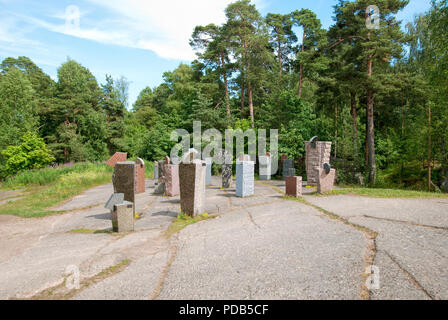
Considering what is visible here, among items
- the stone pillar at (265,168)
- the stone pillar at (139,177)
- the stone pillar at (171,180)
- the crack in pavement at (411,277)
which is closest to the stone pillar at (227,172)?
the stone pillar at (171,180)

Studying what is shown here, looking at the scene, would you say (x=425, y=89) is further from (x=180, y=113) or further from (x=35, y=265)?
(x=180, y=113)

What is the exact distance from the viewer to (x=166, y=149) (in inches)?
1007

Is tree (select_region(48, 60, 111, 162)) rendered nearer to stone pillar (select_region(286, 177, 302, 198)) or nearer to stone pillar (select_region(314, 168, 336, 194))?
stone pillar (select_region(286, 177, 302, 198))

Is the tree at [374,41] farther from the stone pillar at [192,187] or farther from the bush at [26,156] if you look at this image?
the bush at [26,156]

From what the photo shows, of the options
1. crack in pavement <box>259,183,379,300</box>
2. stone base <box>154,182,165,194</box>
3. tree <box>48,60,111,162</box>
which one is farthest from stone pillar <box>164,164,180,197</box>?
tree <box>48,60,111,162</box>

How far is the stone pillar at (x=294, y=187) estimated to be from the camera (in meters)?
8.28

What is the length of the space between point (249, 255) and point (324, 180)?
615cm

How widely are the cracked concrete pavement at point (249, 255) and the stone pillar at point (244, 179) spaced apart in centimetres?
230

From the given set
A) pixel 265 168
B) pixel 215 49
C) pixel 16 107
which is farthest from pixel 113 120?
pixel 265 168

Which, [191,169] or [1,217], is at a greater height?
[191,169]

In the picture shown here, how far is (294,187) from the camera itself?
8.33m

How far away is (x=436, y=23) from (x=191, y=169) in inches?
636

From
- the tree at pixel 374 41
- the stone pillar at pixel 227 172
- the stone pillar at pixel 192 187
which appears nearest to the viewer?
the stone pillar at pixel 192 187

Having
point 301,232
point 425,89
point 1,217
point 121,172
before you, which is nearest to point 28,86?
point 1,217
